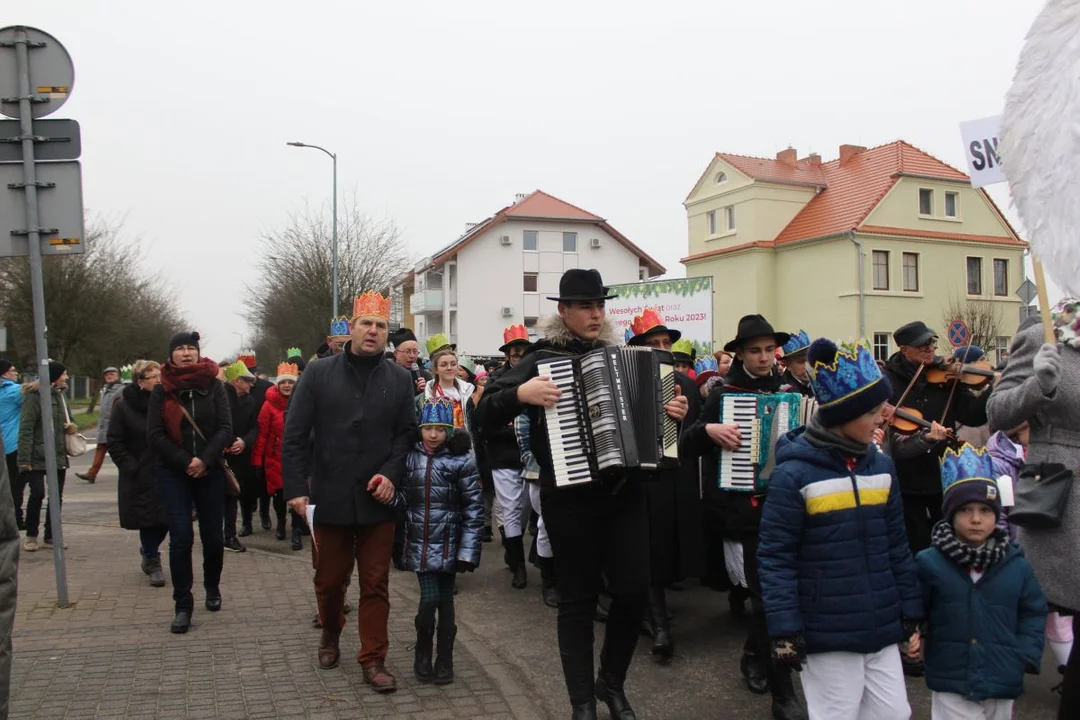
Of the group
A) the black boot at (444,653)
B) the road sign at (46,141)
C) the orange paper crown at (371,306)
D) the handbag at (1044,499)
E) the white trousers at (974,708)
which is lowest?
the black boot at (444,653)

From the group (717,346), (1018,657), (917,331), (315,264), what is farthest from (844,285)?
(1018,657)

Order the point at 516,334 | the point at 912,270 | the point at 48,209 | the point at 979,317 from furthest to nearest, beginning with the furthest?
the point at 912,270 < the point at 979,317 < the point at 516,334 < the point at 48,209

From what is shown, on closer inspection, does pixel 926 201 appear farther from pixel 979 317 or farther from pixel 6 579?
pixel 6 579

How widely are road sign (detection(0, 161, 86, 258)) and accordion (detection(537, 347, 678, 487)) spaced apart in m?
4.79

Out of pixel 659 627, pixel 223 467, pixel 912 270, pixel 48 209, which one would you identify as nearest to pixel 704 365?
pixel 659 627

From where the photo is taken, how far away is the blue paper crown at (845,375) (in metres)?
3.62

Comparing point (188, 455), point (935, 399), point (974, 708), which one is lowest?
point (974, 708)

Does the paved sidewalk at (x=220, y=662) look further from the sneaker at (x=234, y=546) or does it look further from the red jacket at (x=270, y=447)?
the red jacket at (x=270, y=447)

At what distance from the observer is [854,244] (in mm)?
39750

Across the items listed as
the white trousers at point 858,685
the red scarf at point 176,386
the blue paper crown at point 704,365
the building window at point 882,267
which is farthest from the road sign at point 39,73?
the building window at point 882,267

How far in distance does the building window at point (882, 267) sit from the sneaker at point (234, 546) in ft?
119

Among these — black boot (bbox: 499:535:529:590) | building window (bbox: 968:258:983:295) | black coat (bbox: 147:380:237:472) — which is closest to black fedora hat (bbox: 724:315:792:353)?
black boot (bbox: 499:535:529:590)

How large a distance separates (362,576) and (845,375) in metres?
3.14

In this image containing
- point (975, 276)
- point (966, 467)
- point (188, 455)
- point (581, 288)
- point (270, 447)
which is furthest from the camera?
point (975, 276)
